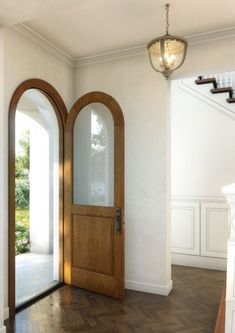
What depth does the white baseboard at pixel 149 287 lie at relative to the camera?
353 cm

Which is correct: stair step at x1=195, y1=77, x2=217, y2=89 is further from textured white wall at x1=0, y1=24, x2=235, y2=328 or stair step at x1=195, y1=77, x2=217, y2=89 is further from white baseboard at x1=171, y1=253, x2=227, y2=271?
white baseboard at x1=171, y1=253, x2=227, y2=271

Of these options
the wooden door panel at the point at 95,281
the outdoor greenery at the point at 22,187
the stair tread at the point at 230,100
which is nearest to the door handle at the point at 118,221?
the wooden door panel at the point at 95,281

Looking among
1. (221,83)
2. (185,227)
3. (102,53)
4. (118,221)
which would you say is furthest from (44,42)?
(185,227)

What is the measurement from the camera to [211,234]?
4465mm

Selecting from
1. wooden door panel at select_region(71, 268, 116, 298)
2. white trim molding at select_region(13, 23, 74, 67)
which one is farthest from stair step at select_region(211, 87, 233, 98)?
wooden door panel at select_region(71, 268, 116, 298)

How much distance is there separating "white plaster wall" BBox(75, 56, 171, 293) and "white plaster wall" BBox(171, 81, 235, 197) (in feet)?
3.87

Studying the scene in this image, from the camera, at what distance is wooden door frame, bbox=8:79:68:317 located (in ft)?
9.75

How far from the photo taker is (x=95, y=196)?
367cm

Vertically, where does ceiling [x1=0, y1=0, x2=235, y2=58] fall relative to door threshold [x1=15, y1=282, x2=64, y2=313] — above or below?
above

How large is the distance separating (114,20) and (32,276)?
349 cm

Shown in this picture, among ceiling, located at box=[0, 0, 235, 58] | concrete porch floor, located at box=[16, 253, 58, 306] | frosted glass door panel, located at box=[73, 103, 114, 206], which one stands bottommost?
concrete porch floor, located at box=[16, 253, 58, 306]

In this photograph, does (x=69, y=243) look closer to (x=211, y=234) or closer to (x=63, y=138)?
(x=63, y=138)

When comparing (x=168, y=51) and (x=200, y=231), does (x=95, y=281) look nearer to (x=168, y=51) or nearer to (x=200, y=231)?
(x=200, y=231)

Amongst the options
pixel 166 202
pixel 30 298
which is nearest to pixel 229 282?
pixel 166 202
